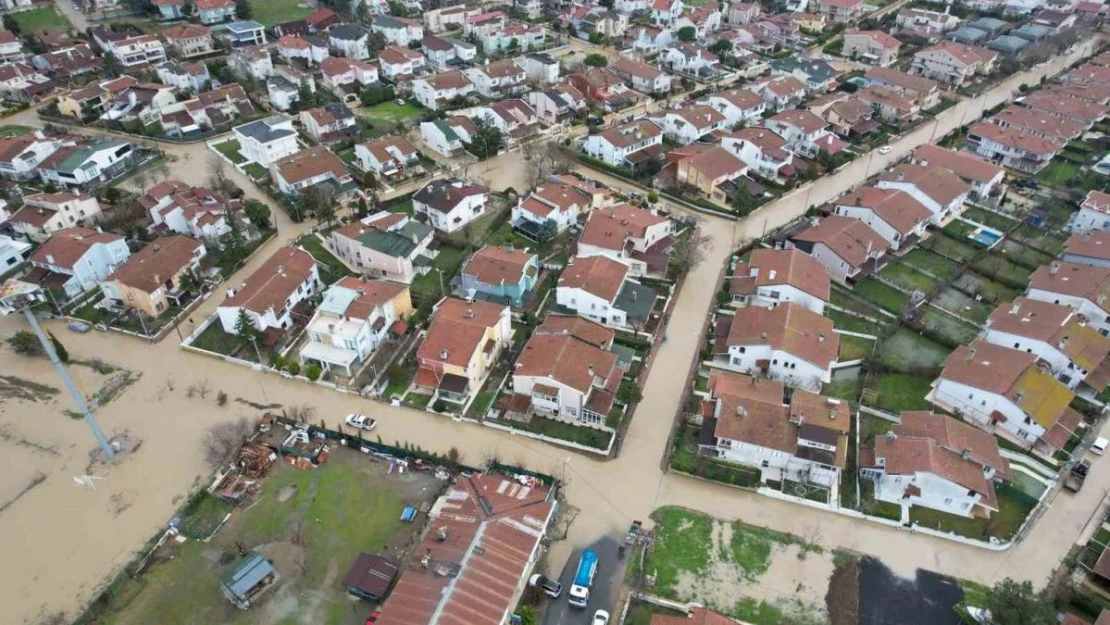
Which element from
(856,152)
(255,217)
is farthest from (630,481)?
(856,152)

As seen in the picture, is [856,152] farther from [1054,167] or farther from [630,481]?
[630,481]

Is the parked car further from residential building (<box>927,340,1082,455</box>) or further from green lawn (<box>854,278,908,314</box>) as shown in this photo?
green lawn (<box>854,278,908,314</box>)

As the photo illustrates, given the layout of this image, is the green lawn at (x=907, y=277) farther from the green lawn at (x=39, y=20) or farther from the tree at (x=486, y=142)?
the green lawn at (x=39, y=20)

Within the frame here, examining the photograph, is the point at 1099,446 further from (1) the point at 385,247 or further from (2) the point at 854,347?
(1) the point at 385,247

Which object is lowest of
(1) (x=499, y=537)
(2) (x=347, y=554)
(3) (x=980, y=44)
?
(2) (x=347, y=554)

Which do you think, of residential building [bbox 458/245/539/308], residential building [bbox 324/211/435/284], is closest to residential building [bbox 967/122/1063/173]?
residential building [bbox 458/245/539/308]

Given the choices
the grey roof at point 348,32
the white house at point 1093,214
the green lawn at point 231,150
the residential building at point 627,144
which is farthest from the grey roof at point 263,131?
the white house at point 1093,214
